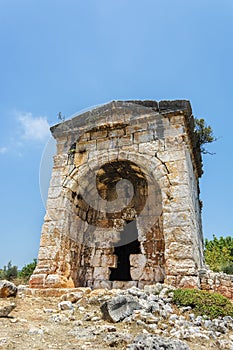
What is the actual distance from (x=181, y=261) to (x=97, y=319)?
7.35 feet

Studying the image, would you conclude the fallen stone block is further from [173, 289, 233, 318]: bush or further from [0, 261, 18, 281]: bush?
[0, 261, 18, 281]: bush

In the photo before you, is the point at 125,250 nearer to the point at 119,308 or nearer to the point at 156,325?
the point at 119,308

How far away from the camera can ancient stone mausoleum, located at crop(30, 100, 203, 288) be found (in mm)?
6094

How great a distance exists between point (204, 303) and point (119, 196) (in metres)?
4.39

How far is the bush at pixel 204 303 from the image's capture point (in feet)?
12.2

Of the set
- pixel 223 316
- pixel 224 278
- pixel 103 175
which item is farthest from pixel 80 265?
pixel 223 316

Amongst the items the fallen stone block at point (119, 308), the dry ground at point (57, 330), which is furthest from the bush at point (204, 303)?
the dry ground at point (57, 330)

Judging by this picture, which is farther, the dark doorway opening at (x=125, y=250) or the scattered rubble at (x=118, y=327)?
the dark doorway opening at (x=125, y=250)

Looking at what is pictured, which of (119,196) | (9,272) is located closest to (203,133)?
(119,196)

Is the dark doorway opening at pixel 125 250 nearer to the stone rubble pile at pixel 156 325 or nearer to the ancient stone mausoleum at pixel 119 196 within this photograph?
the ancient stone mausoleum at pixel 119 196

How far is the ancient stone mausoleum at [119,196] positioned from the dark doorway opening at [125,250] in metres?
0.03

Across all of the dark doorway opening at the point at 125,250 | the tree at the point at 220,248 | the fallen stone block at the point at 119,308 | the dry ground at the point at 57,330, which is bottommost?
the dry ground at the point at 57,330

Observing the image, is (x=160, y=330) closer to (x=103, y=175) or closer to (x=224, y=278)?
(x=224, y=278)

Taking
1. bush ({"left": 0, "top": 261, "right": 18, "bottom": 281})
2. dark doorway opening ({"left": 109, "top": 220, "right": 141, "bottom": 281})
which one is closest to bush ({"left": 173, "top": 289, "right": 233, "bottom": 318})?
dark doorway opening ({"left": 109, "top": 220, "right": 141, "bottom": 281})
